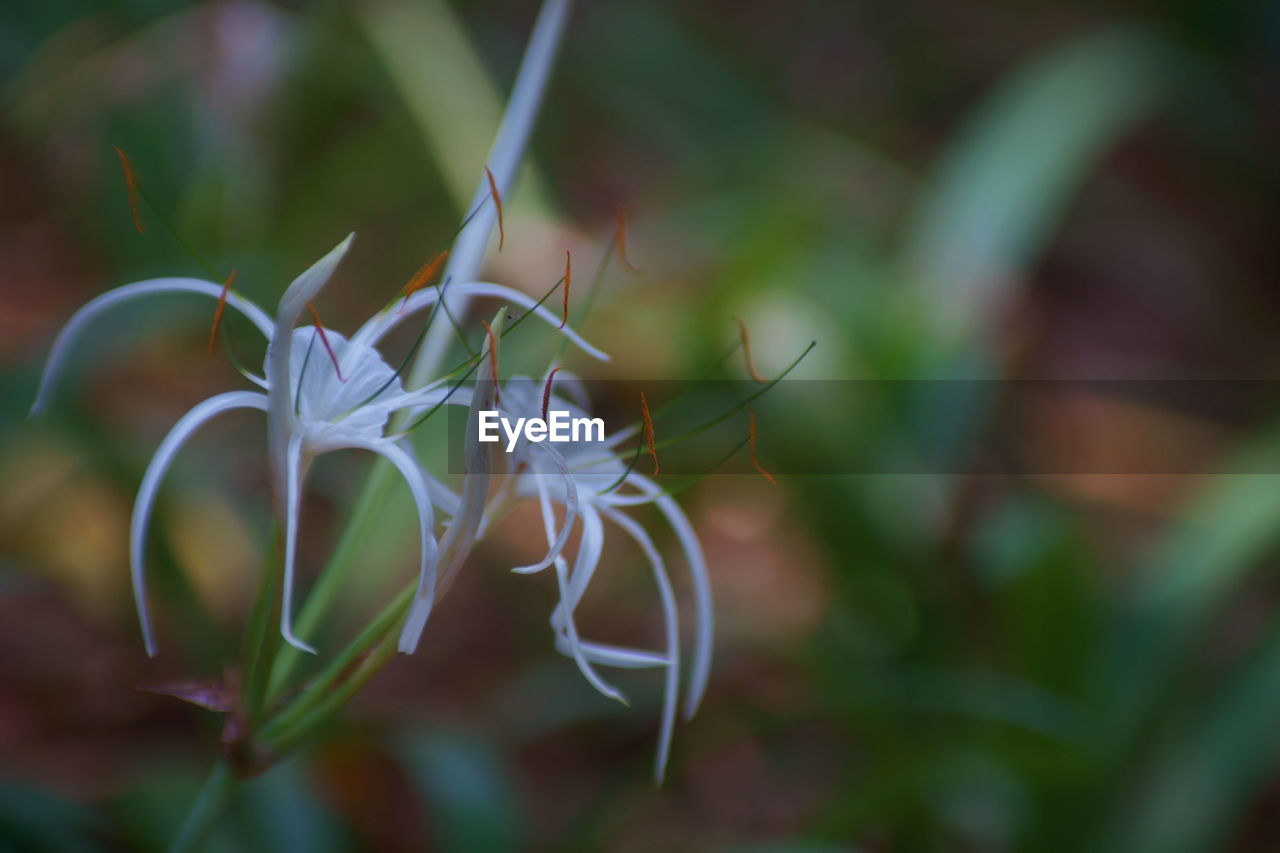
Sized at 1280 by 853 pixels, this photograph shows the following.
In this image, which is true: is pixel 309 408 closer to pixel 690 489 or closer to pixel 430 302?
pixel 430 302

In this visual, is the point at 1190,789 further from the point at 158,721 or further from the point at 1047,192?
the point at 158,721

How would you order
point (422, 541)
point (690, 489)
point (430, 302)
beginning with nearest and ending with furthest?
1. point (422, 541)
2. point (430, 302)
3. point (690, 489)

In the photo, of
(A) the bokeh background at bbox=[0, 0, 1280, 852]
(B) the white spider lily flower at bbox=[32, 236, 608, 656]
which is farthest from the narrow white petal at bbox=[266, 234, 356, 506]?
(A) the bokeh background at bbox=[0, 0, 1280, 852]

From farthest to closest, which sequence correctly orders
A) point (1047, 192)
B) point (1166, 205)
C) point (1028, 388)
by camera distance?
point (1166, 205)
point (1028, 388)
point (1047, 192)

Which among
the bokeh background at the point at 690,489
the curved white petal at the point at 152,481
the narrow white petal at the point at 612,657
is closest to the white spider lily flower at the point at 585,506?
the narrow white petal at the point at 612,657

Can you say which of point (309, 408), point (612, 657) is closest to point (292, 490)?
point (309, 408)

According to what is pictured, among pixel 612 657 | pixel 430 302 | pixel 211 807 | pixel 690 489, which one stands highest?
pixel 430 302

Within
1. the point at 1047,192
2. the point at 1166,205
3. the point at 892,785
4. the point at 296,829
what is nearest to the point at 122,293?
the point at 296,829
